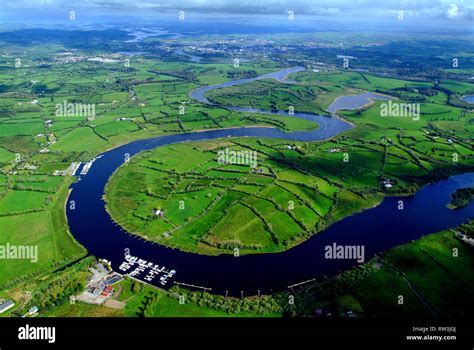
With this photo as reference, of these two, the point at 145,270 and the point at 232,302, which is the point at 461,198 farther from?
the point at 145,270

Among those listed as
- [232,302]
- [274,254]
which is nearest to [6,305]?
[232,302]

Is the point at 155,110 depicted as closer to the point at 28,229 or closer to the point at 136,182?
the point at 136,182

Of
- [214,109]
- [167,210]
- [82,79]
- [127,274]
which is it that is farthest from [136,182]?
[82,79]

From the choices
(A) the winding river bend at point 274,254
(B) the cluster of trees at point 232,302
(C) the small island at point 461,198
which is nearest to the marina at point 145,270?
(A) the winding river bend at point 274,254

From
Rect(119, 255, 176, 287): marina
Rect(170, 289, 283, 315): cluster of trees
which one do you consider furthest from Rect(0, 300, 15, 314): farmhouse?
Rect(170, 289, 283, 315): cluster of trees

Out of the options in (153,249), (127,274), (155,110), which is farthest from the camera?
(155,110)

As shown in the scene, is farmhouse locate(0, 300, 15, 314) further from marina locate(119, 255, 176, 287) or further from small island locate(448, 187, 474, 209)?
small island locate(448, 187, 474, 209)
